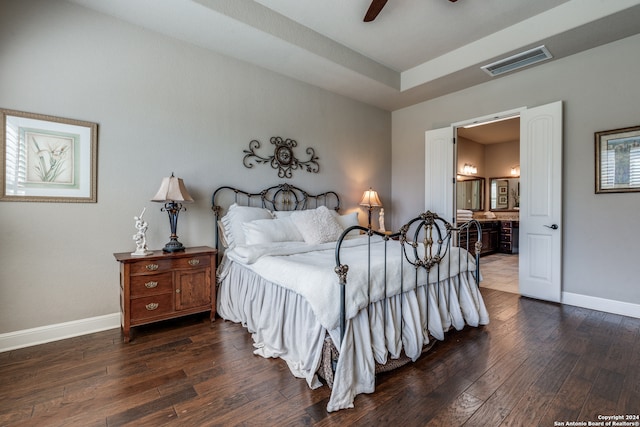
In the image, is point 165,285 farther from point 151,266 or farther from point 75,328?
point 75,328

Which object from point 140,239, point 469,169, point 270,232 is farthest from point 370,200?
point 469,169

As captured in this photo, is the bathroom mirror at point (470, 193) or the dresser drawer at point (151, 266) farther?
the bathroom mirror at point (470, 193)

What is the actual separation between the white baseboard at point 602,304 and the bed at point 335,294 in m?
1.59

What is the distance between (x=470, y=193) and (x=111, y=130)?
7581mm

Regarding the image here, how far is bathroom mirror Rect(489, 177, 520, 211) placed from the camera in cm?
761

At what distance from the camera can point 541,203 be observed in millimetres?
3660

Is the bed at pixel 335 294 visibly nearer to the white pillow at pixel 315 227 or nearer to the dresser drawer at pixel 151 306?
the white pillow at pixel 315 227

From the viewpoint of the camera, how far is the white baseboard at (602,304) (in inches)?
122

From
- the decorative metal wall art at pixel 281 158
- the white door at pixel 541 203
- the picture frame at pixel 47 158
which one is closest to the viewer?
the picture frame at pixel 47 158

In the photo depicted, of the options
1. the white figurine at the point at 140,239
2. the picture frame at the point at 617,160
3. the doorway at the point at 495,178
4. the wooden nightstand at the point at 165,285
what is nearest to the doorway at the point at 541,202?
the picture frame at the point at 617,160

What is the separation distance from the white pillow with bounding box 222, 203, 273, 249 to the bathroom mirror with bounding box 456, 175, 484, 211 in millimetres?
5709

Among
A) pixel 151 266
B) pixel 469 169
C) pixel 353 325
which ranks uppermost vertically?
pixel 469 169

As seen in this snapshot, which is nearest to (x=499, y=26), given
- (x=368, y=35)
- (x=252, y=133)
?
(x=368, y=35)

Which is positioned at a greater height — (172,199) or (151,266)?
(172,199)
